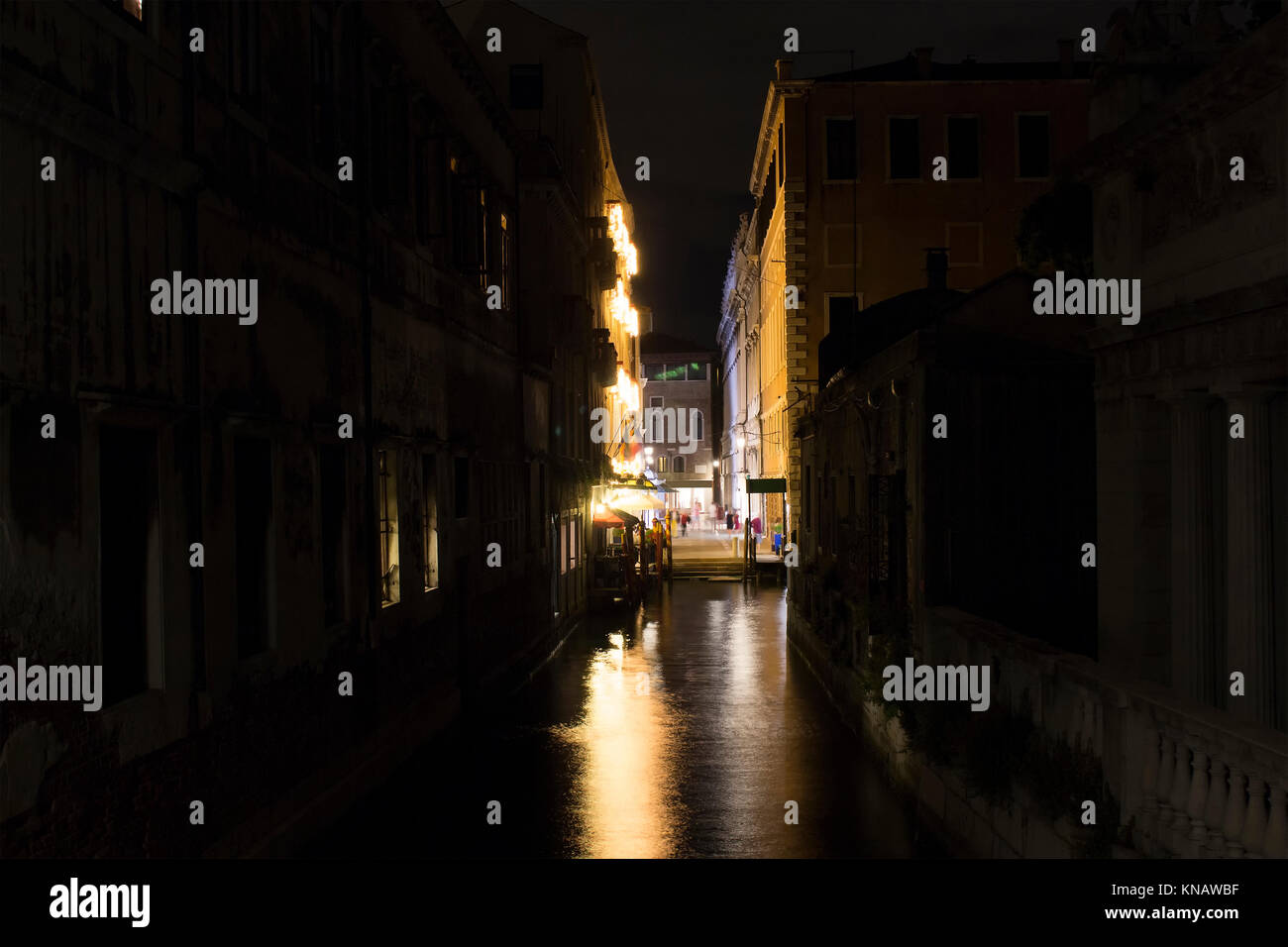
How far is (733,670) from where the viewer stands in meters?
21.9

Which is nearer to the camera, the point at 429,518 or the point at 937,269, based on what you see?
the point at 429,518

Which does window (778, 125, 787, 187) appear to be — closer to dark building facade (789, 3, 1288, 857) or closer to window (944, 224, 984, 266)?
window (944, 224, 984, 266)

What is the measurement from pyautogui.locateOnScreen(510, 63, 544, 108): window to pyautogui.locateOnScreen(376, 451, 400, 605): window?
22.6 m

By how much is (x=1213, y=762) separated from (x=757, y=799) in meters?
7.01

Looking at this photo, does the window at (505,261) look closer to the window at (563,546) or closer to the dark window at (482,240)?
the dark window at (482,240)

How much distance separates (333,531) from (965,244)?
29724mm

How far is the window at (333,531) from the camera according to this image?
11469 millimetres

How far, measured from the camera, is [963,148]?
123ft

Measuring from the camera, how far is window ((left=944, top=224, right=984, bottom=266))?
37.4 metres

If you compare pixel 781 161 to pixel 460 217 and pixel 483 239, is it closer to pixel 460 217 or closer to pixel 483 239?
pixel 483 239

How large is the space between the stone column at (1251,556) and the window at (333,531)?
298 inches

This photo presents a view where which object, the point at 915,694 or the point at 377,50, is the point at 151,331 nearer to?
the point at 377,50

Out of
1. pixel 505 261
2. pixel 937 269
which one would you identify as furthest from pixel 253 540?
pixel 937 269

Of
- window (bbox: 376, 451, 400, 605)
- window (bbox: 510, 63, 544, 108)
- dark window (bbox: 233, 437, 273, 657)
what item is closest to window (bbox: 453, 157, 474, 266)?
window (bbox: 376, 451, 400, 605)
